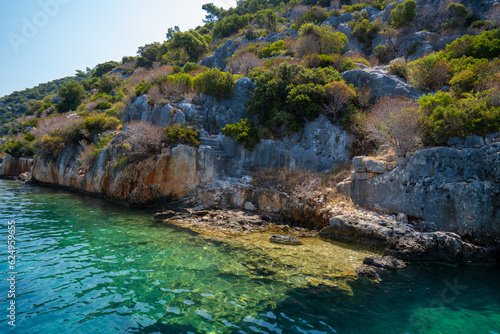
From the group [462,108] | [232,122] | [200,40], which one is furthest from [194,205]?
[200,40]

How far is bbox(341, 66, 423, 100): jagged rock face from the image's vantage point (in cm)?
1681

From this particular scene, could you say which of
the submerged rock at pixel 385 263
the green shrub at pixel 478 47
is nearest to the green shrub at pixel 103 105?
the submerged rock at pixel 385 263

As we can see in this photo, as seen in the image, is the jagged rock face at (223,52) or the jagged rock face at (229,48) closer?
the jagged rock face at (229,48)

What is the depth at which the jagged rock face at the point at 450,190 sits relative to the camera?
30.5 ft

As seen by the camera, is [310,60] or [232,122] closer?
[232,122]

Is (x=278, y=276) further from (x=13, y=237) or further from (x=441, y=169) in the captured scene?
(x=13, y=237)

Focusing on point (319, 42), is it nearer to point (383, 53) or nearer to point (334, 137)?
point (383, 53)

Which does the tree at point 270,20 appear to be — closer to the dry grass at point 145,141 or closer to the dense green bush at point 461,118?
the dry grass at point 145,141

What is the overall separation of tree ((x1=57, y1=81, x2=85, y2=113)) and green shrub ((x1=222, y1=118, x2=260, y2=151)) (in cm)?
3989

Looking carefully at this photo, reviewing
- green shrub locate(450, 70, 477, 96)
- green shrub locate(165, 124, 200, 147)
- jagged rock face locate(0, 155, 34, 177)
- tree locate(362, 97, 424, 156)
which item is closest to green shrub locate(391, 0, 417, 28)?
green shrub locate(450, 70, 477, 96)

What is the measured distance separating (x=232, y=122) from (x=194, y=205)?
7.39 metres

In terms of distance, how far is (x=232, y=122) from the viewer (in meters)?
20.0

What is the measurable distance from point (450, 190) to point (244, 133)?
38.0ft

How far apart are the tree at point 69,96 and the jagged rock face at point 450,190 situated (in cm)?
5083
